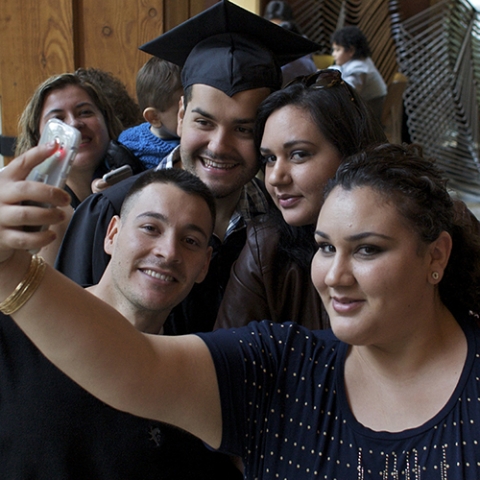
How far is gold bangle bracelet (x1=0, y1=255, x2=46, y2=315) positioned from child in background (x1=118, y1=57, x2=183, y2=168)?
167cm

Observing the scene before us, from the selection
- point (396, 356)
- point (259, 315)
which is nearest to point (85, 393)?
point (259, 315)

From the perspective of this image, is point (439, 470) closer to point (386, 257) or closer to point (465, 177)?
point (386, 257)

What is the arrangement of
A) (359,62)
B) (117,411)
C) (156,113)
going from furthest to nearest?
(359,62)
(156,113)
(117,411)

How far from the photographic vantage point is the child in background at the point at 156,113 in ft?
9.00

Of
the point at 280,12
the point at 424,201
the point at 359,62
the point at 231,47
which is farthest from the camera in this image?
the point at 359,62

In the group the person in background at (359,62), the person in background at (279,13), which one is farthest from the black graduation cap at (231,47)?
the person in background at (359,62)

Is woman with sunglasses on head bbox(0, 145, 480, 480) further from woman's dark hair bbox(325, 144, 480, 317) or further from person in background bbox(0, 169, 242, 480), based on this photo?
person in background bbox(0, 169, 242, 480)

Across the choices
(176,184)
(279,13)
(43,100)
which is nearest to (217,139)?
(176,184)

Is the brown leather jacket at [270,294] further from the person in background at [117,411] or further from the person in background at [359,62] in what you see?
the person in background at [359,62]

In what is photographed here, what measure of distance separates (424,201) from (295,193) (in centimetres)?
56

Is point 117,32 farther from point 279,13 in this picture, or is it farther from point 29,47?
point 279,13

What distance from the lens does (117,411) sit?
1560mm

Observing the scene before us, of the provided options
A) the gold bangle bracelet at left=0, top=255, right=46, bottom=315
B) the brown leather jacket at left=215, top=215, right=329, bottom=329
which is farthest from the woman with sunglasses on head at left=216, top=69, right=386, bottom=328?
the gold bangle bracelet at left=0, top=255, right=46, bottom=315

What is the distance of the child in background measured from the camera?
108 inches
